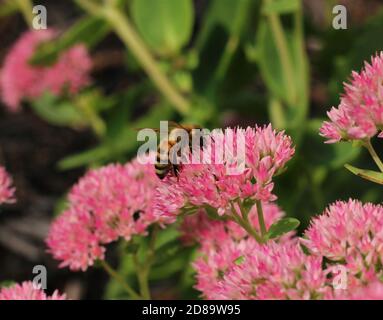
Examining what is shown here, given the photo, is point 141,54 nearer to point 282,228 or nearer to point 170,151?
point 170,151

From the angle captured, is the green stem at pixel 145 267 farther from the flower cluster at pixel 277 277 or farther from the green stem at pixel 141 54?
the green stem at pixel 141 54

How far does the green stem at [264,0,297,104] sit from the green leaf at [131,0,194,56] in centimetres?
35

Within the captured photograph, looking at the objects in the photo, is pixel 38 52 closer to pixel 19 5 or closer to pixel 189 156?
pixel 19 5

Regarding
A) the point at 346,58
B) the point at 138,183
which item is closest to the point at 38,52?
the point at 346,58

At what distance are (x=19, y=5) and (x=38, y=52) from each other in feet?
0.95

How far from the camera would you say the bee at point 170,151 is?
1.31 m

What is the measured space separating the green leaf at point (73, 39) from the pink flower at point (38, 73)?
0.39 ft

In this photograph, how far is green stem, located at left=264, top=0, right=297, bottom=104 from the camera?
7.62ft

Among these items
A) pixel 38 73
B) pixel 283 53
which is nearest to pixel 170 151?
pixel 283 53

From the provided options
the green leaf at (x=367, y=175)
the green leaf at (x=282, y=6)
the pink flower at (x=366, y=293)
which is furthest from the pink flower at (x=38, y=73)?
the pink flower at (x=366, y=293)

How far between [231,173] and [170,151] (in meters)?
0.24

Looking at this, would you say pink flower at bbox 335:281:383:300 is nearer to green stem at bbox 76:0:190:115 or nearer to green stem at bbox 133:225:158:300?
green stem at bbox 133:225:158:300

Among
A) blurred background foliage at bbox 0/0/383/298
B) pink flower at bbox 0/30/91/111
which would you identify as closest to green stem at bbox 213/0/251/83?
blurred background foliage at bbox 0/0/383/298
